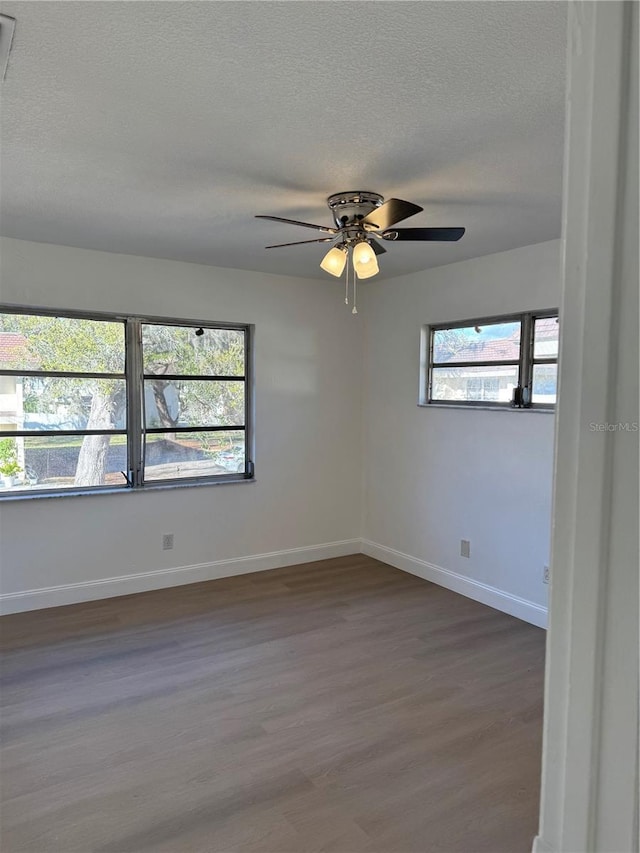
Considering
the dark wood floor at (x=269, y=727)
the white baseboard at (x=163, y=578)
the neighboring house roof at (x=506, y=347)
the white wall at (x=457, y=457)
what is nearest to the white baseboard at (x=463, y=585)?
the white wall at (x=457, y=457)

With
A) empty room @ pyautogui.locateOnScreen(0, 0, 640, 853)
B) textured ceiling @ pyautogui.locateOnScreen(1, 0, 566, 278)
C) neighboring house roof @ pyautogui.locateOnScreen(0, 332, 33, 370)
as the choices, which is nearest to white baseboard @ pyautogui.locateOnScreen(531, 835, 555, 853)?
empty room @ pyautogui.locateOnScreen(0, 0, 640, 853)

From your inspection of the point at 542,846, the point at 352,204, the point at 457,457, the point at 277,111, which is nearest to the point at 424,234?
the point at 352,204

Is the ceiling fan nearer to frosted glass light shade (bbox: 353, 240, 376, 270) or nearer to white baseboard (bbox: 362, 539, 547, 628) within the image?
frosted glass light shade (bbox: 353, 240, 376, 270)

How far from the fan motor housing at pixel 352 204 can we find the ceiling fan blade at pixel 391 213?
0.19 metres

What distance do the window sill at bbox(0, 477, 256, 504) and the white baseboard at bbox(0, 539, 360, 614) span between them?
635 mm

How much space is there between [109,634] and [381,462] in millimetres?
2657

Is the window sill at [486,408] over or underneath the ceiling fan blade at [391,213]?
underneath

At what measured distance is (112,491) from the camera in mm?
4098

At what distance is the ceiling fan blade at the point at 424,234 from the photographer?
8.33 ft

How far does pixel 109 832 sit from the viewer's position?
1.97 m

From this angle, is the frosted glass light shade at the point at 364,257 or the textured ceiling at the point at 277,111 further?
the frosted glass light shade at the point at 364,257

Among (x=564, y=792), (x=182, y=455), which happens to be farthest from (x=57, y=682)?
(x=564, y=792)

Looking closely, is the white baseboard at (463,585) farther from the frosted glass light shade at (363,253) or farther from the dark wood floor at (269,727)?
the frosted glass light shade at (363,253)

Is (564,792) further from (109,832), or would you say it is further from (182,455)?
(182,455)
